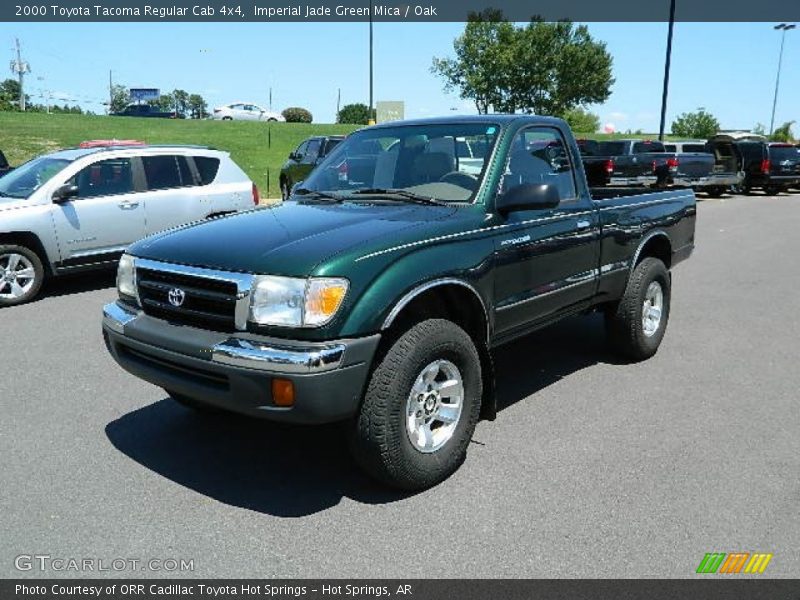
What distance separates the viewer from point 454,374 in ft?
12.0

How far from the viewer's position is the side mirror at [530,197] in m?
3.81

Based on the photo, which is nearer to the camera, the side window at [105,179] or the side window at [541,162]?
the side window at [541,162]

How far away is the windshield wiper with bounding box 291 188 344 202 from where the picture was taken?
4.34m

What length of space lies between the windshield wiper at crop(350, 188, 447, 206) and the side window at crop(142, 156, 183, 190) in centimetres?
563

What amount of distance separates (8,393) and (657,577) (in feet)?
14.4

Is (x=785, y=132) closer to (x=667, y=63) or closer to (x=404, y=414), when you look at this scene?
(x=667, y=63)

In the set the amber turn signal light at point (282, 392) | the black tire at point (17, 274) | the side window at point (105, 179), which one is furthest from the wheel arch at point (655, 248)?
the black tire at point (17, 274)

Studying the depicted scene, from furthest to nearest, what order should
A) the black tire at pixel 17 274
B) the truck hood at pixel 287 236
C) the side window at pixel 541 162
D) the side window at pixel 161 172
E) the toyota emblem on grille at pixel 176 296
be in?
the side window at pixel 161 172 < the black tire at pixel 17 274 < the side window at pixel 541 162 < the toyota emblem on grille at pixel 176 296 < the truck hood at pixel 287 236

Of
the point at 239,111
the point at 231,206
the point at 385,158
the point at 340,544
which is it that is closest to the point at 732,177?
the point at 231,206

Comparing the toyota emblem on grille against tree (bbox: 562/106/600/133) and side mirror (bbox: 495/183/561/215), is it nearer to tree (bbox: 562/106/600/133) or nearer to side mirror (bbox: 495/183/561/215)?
side mirror (bbox: 495/183/561/215)

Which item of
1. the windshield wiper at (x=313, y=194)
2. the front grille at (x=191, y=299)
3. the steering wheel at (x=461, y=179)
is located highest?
the steering wheel at (x=461, y=179)

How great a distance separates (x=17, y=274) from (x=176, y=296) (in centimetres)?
560

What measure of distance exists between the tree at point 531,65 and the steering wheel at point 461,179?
62.9 meters

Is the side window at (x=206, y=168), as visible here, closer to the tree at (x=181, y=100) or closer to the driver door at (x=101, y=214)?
the driver door at (x=101, y=214)
